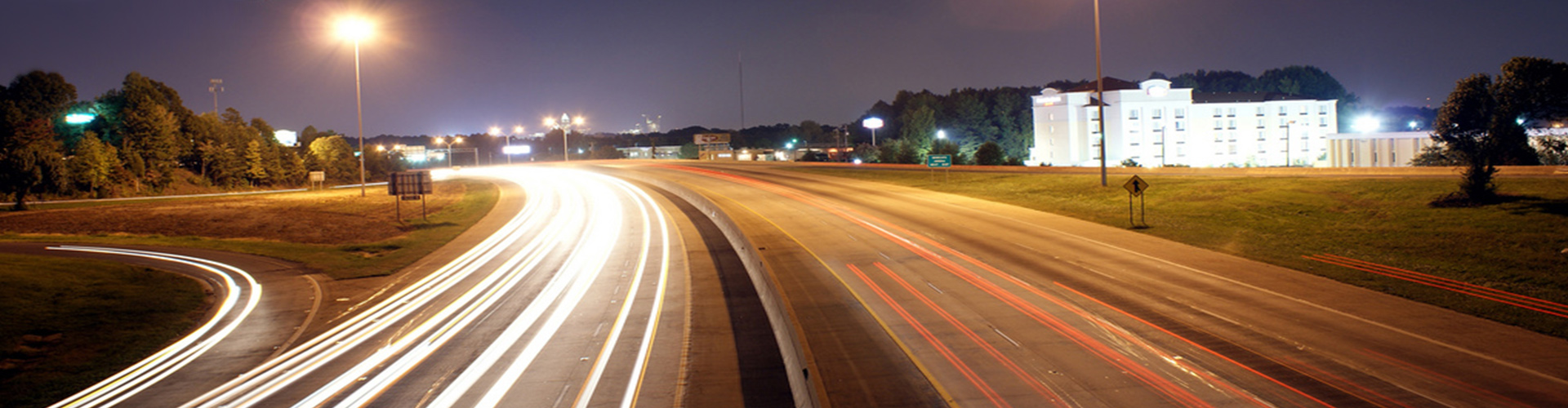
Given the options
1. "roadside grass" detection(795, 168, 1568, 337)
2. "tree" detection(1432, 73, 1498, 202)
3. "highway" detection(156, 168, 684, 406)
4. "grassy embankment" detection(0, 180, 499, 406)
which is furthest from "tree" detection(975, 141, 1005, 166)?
"highway" detection(156, 168, 684, 406)

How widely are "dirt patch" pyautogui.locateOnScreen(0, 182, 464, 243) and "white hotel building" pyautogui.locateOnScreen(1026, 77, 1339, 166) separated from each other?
74842mm

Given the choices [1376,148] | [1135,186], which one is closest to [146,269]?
[1135,186]

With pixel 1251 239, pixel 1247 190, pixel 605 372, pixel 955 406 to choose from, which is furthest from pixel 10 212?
pixel 1247 190

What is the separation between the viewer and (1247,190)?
115ft

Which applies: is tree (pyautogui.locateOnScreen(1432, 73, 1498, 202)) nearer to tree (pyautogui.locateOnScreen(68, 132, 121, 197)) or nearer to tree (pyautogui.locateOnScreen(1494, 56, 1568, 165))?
tree (pyautogui.locateOnScreen(1494, 56, 1568, 165))

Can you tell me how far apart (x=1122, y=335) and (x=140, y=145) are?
10129cm

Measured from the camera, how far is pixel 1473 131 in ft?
89.8

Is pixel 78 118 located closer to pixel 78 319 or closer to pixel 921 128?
pixel 78 319

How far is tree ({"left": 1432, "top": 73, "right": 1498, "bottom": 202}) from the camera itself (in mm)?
26703

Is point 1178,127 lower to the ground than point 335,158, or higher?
lower

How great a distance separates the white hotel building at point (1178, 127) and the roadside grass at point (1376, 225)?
185 feet

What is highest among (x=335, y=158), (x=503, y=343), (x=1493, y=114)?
(x=335, y=158)

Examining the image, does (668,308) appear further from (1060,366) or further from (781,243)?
(1060,366)

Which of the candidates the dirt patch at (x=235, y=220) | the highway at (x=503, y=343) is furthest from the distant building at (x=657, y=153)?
the highway at (x=503, y=343)
